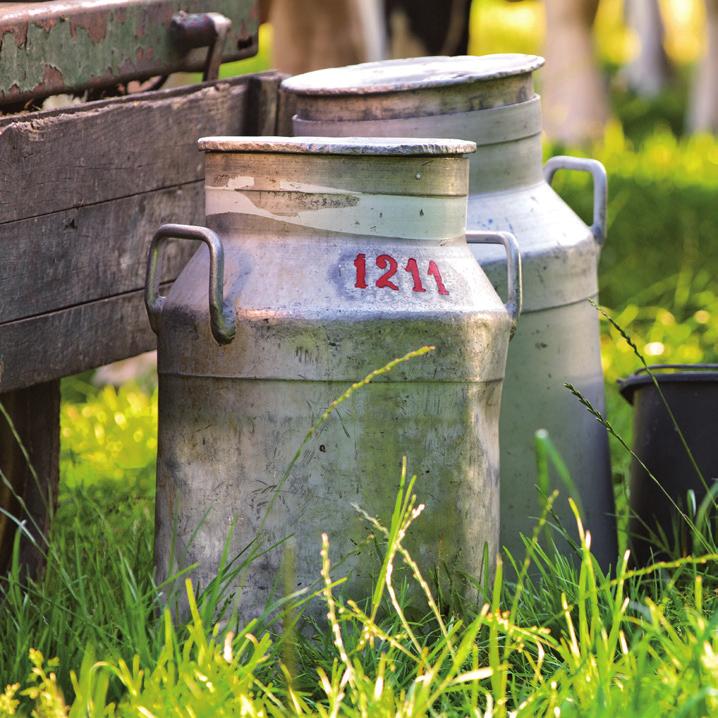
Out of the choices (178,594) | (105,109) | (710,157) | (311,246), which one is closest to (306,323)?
(311,246)

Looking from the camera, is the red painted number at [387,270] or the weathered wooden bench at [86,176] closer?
the red painted number at [387,270]

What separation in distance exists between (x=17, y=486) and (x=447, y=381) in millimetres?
1162

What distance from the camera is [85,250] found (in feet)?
9.12

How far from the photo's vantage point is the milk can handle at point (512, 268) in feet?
8.66

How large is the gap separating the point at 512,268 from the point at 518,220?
316 millimetres

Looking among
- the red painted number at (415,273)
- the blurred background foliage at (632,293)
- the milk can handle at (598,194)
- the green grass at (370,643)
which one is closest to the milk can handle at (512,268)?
the red painted number at (415,273)

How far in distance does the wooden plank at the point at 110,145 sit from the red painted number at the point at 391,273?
0.65 metres

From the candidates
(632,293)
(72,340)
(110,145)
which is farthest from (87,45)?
(632,293)

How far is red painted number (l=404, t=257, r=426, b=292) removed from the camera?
2.41m

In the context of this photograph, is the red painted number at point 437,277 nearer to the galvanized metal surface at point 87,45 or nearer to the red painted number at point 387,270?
the red painted number at point 387,270

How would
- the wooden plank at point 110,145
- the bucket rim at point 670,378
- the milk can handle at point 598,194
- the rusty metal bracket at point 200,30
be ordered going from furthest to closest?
the milk can handle at point 598,194 → the rusty metal bracket at point 200,30 → the bucket rim at point 670,378 → the wooden plank at point 110,145

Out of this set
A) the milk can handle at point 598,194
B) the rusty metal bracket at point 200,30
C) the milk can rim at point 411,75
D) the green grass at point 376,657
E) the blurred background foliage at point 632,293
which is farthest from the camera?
the blurred background foliage at point 632,293

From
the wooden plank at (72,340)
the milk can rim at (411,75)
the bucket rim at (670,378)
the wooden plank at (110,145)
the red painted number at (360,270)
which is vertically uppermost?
the milk can rim at (411,75)

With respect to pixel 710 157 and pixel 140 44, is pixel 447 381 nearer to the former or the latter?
pixel 140 44
